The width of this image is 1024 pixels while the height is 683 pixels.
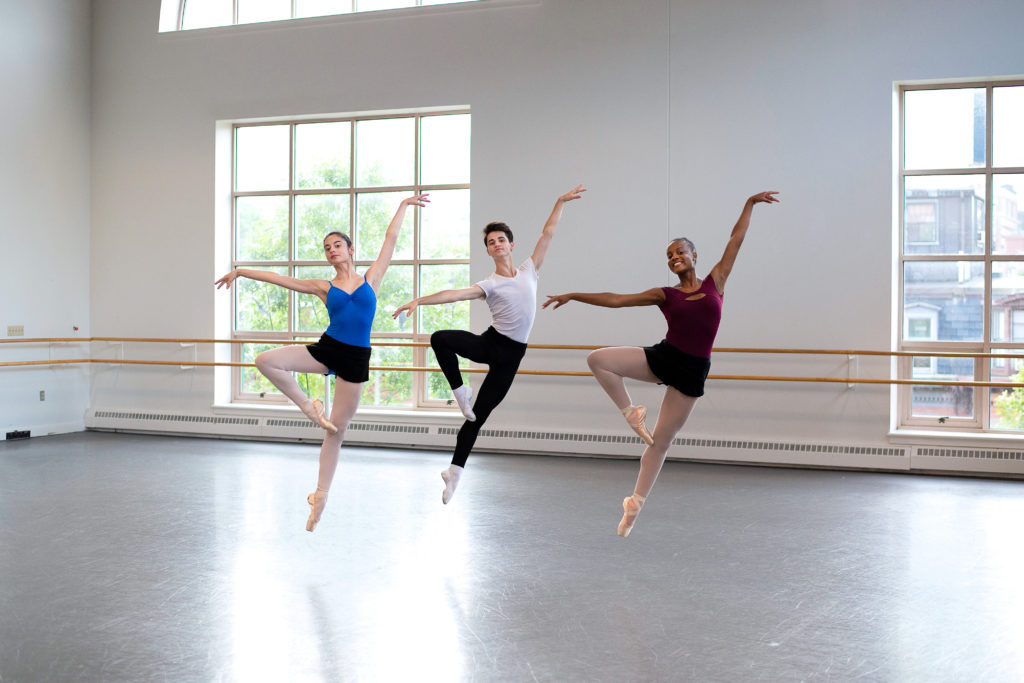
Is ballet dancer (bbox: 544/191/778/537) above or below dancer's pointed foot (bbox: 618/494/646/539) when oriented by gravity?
above

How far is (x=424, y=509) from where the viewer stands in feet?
17.4

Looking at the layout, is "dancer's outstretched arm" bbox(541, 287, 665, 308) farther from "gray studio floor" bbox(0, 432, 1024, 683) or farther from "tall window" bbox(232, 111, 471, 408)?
"tall window" bbox(232, 111, 471, 408)

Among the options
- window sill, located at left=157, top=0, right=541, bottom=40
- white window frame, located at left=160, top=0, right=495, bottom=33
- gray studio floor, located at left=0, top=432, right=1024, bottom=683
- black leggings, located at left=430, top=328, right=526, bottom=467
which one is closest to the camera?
gray studio floor, located at left=0, top=432, right=1024, bottom=683

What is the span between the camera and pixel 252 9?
8.59 metres

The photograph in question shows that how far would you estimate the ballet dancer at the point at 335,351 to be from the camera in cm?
415

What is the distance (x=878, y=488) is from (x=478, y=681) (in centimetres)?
434

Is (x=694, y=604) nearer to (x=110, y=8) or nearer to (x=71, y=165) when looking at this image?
(x=71, y=165)

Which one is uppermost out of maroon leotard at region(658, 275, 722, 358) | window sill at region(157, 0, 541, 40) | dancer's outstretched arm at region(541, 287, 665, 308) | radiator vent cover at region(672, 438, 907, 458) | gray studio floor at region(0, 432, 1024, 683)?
window sill at region(157, 0, 541, 40)

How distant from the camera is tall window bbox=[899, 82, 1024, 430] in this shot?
6832 millimetres

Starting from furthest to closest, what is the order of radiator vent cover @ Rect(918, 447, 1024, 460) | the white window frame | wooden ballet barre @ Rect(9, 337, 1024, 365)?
the white window frame < wooden ballet barre @ Rect(9, 337, 1024, 365) < radiator vent cover @ Rect(918, 447, 1024, 460)

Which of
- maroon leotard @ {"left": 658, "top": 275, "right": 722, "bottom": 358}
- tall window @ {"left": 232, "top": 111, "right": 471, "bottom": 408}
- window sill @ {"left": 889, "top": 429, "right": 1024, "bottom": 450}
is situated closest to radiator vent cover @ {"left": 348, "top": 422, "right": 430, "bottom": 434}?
tall window @ {"left": 232, "top": 111, "right": 471, "bottom": 408}

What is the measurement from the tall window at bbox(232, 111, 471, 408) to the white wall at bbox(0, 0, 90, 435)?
1.67 m

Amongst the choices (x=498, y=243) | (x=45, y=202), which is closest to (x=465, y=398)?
(x=498, y=243)

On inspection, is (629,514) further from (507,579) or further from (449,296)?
(449,296)
